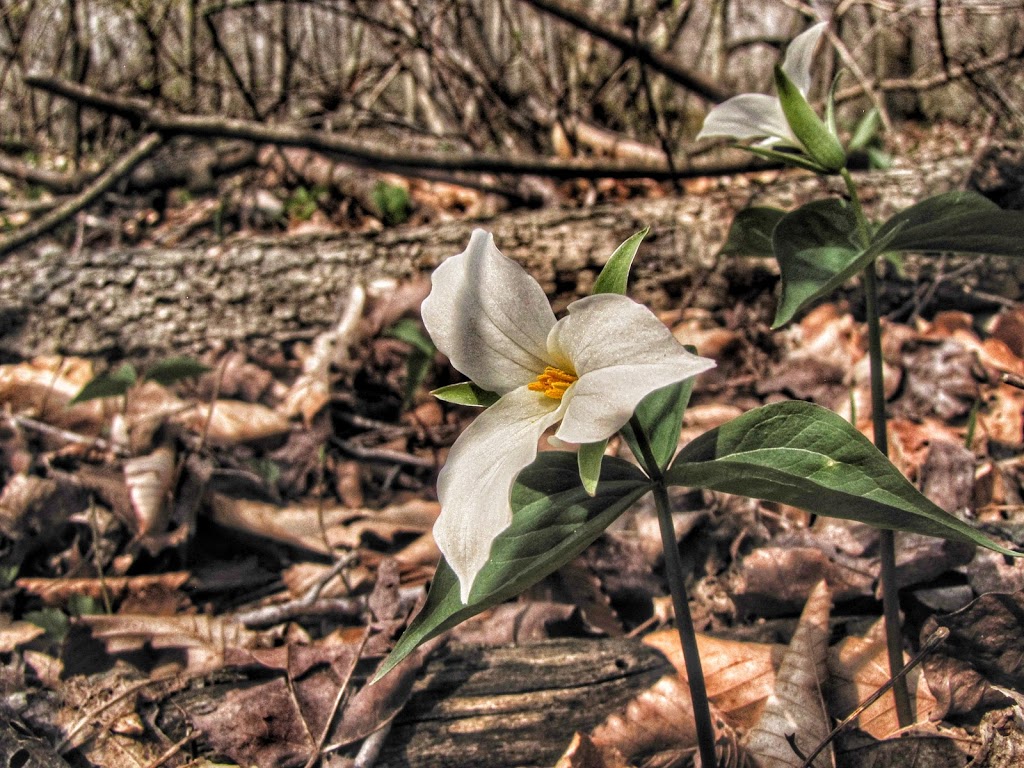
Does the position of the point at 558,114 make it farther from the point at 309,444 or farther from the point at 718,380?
the point at 309,444

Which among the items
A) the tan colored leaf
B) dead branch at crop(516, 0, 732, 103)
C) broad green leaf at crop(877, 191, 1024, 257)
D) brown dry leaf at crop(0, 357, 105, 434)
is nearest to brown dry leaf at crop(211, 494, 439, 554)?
the tan colored leaf

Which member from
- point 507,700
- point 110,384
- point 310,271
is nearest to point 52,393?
point 110,384

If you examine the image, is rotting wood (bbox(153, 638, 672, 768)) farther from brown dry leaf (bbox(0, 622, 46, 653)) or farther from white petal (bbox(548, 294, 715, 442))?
white petal (bbox(548, 294, 715, 442))

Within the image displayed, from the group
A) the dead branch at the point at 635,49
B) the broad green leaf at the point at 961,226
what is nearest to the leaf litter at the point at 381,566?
the broad green leaf at the point at 961,226

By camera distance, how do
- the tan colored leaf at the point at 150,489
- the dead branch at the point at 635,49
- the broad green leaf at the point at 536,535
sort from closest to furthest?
the broad green leaf at the point at 536,535 → the tan colored leaf at the point at 150,489 → the dead branch at the point at 635,49

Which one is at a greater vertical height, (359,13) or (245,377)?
(359,13)

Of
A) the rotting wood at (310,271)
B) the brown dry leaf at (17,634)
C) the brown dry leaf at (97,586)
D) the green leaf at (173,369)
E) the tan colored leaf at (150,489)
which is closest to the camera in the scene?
the brown dry leaf at (17,634)

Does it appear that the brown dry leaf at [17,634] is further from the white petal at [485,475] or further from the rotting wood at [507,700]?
the white petal at [485,475]

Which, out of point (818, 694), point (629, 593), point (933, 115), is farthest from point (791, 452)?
point (933, 115)
